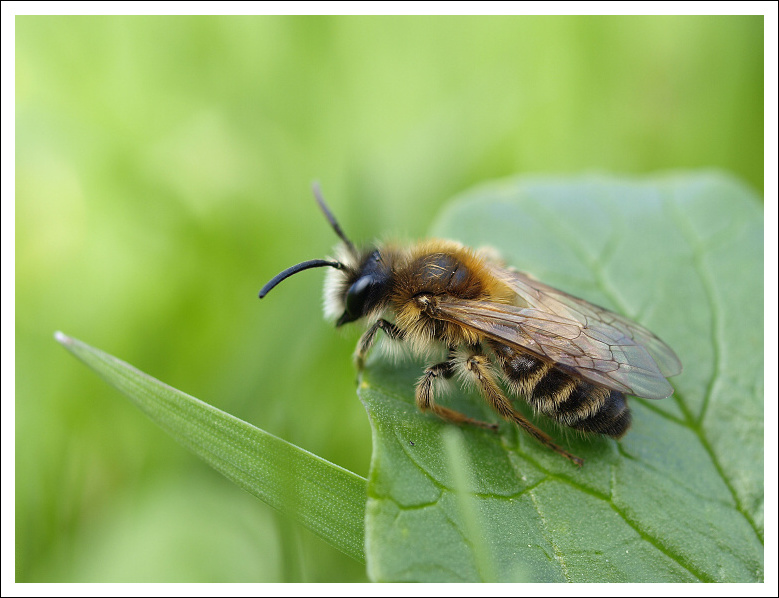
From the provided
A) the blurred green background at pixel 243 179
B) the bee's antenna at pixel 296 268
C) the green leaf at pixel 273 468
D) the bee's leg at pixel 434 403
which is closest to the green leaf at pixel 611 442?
the bee's leg at pixel 434 403

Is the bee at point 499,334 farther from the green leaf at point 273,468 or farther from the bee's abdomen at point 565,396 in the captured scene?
the green leaf at point 273,468

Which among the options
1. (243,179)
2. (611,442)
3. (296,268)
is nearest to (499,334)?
(611,442)

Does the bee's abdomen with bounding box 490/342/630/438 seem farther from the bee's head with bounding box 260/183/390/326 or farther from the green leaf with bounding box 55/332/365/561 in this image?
the green leaf with bounding box 55/332/365/561

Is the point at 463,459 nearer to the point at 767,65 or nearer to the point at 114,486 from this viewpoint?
the point at 114,486

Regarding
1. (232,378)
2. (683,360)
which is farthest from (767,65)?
(232,378)

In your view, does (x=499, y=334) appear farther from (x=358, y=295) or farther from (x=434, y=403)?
(x=358, y=295)

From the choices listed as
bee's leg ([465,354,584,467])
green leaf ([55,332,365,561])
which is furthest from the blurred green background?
bee's leg ([465,354,584,467])
